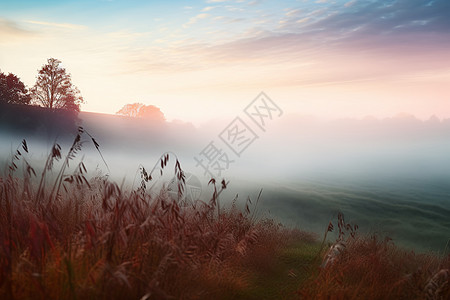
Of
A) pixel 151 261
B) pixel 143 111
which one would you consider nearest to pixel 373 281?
pixel 151 261

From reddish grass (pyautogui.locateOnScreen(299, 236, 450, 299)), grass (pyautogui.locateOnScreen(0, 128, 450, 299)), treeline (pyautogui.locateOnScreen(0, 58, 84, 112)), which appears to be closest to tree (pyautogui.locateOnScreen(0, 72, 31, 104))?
treeline (pyautogui.locateOnScreen(0, 58, 84, 112))

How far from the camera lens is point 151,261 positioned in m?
4.15

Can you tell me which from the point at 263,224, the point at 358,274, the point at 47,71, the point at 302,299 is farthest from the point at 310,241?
the point at 47,71

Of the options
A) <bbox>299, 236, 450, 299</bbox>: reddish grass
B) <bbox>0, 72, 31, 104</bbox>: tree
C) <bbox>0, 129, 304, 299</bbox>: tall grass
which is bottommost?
<bbox>299, 236, 450, 299</bbox>: reddish grass

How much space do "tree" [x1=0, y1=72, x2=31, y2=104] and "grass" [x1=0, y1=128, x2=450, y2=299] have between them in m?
30.9

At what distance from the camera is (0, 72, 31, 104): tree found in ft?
105

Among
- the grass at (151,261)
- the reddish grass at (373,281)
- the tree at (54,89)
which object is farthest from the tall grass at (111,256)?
the tree at (54,89)

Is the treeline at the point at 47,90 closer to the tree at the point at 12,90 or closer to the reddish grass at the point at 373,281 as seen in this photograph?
the tree at the point at 12,90

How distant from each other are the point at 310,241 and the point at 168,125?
6011cm

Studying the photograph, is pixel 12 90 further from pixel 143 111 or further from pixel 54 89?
pixel 143 111

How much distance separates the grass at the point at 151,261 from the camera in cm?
347

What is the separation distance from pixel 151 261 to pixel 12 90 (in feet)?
117

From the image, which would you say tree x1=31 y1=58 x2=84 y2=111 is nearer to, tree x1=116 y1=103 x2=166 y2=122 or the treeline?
the treeline

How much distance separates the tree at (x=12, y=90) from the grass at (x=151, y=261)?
3087 centimetres
